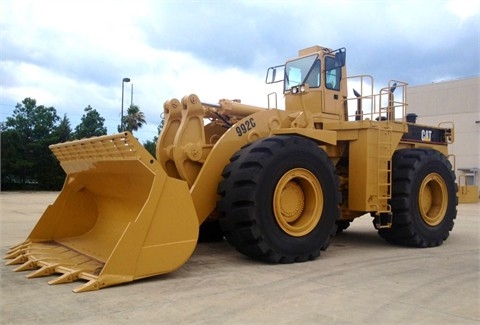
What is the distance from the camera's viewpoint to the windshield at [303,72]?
896 cm

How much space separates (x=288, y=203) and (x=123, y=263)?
268 cm

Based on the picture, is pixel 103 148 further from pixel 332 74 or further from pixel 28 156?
pixel 28 156

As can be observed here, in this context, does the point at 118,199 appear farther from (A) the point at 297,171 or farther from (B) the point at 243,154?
(A) the point at 297,171

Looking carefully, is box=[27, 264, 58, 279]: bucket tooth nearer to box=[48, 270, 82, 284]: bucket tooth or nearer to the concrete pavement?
the concrete pavement

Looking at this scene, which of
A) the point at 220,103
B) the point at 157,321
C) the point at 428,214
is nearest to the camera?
the point at 157,321

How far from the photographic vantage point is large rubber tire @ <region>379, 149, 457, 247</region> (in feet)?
27.6

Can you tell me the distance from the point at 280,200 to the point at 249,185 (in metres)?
0.73

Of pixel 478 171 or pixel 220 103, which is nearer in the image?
pixel 220 103

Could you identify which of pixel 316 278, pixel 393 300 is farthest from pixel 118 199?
pixel 393 300

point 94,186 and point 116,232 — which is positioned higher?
point 94,186

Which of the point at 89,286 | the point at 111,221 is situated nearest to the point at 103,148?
the point at 111,221

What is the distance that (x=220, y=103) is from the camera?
7676 millimetres

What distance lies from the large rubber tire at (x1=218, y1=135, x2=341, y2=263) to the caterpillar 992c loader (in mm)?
15

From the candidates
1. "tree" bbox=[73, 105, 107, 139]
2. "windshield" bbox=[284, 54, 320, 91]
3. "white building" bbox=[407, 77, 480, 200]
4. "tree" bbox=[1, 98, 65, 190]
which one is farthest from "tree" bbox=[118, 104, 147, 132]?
"windshield" bbox=[284, 54, 320, 91]
